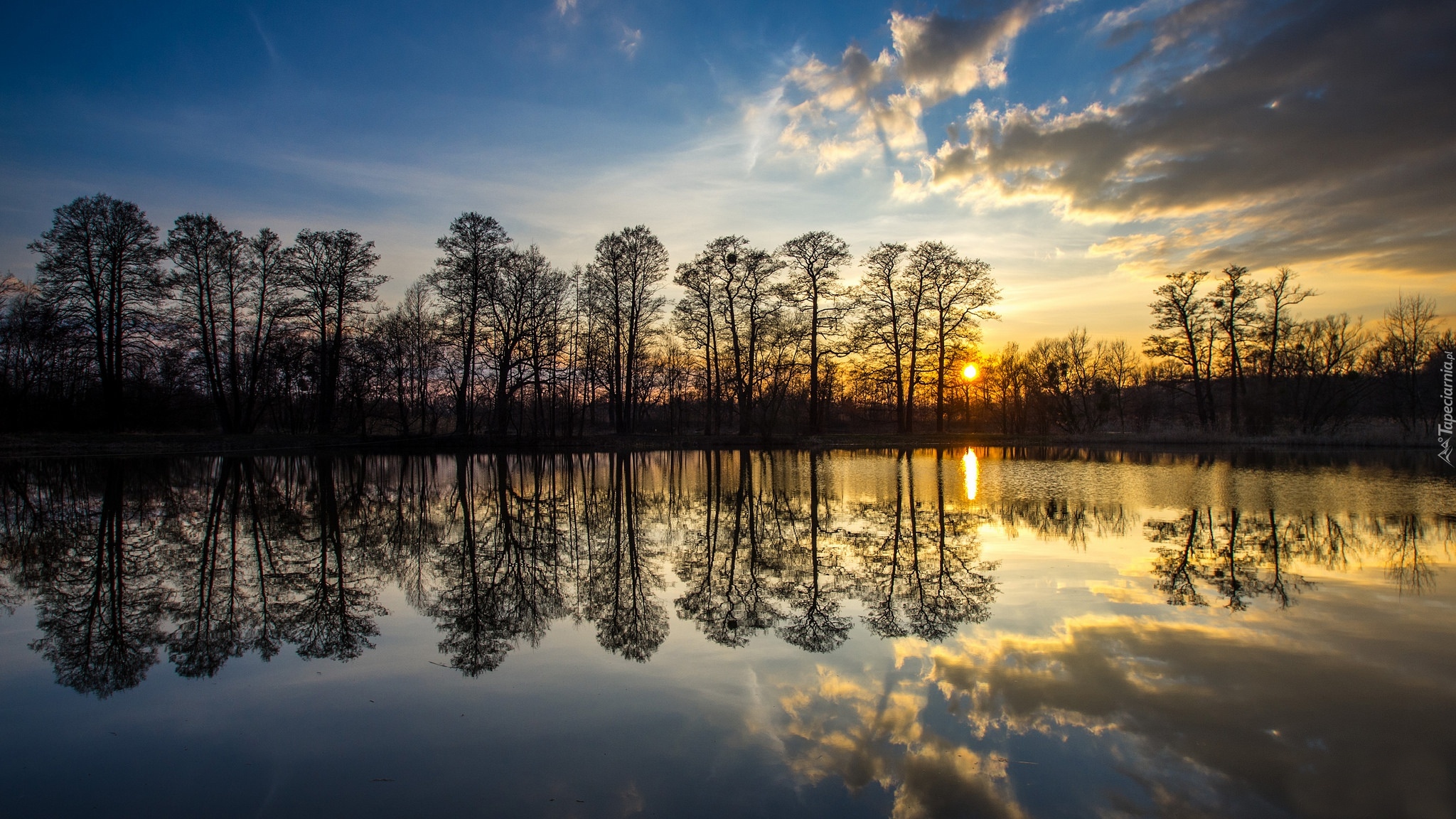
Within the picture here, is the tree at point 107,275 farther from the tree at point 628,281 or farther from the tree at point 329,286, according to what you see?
the tree at point 628,281

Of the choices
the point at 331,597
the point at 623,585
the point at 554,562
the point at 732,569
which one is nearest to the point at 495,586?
the point at 554,562

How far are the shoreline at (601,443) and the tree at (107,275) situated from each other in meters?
2.83

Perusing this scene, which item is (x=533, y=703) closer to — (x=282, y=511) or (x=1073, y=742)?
(x=1073, y=742)

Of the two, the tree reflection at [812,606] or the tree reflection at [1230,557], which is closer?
the tree reflection at [812,606]

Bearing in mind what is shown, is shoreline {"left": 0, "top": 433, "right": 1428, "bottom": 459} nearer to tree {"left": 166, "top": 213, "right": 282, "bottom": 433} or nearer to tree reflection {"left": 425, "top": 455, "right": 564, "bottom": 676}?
tree {"left": 166, "top": 213, "right": 282, "bottom": 433}

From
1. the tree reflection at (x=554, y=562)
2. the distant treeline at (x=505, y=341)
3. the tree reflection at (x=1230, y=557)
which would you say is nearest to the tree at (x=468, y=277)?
the distant treeline at (x=505, y=341)

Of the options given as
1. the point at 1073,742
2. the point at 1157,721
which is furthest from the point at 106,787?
the point at 1157,721

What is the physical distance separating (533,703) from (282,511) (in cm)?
1182

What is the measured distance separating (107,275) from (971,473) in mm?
40382

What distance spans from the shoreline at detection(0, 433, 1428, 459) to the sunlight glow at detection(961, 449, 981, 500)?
26.8 ft

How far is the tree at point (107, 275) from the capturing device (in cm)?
3030

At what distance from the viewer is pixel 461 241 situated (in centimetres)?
3388

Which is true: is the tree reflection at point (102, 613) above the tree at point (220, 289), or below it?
below

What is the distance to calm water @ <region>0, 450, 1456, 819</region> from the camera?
3.47m
